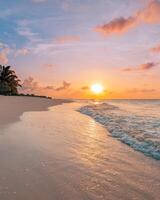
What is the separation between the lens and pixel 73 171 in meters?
6.40

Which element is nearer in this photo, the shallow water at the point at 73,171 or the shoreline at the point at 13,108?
the shallow water at the point at 73,171

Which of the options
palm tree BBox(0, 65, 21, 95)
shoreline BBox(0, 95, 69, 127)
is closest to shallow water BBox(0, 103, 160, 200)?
shoreline BBox(0, 95, 69, 127)

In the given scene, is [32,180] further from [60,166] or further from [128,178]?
[128,178]

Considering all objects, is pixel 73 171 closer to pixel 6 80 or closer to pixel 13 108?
pixel 13 108

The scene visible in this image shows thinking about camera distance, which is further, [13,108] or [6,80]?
[6,80]

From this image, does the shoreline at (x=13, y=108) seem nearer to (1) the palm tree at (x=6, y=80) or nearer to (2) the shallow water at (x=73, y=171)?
(2) the shallow water at (x=73, y=171)

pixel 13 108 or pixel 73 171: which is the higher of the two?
pixel 13 108

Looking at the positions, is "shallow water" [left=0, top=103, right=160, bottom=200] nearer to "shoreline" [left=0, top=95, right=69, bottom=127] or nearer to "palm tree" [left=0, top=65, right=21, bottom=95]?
"shoreline" [left=0, top=95, right=69, bottom=127]

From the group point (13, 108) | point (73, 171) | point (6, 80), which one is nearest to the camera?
point (73, 171)

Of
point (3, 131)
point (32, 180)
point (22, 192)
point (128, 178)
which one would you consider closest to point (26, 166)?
point (32, 180)

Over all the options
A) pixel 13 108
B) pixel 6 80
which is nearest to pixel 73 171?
pixel 13 108

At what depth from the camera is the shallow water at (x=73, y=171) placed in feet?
16.3

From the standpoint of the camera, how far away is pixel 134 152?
9.12 metres

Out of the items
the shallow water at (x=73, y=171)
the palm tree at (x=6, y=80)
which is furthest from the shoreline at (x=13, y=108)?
the palm tree at (x=6, y=80)
